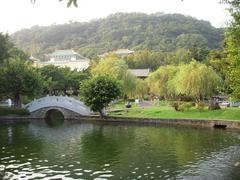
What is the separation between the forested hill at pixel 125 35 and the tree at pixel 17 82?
2657 inches

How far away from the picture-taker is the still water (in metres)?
19.6

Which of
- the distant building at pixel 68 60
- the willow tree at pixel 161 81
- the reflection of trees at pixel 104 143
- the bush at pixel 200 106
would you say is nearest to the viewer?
the reflection of trees at pixel 104 143

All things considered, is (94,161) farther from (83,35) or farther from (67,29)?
(67,29)

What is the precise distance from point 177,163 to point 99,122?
2237cm

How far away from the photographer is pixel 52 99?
48.2 meters

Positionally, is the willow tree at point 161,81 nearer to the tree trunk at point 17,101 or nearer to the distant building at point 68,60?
the tree trunk at point 17,101

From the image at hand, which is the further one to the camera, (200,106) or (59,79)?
(59,79)

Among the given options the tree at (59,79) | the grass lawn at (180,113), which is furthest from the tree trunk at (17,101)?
the grass lawn at (180,113)

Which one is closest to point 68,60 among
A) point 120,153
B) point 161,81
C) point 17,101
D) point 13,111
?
point 161,81

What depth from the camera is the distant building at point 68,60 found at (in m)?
119

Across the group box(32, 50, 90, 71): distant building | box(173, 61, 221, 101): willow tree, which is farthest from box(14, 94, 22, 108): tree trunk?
box(32, 50, 90, 71): distant building

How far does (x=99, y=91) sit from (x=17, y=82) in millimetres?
10254

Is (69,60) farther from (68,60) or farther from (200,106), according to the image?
(200,106)

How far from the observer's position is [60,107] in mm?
47938
